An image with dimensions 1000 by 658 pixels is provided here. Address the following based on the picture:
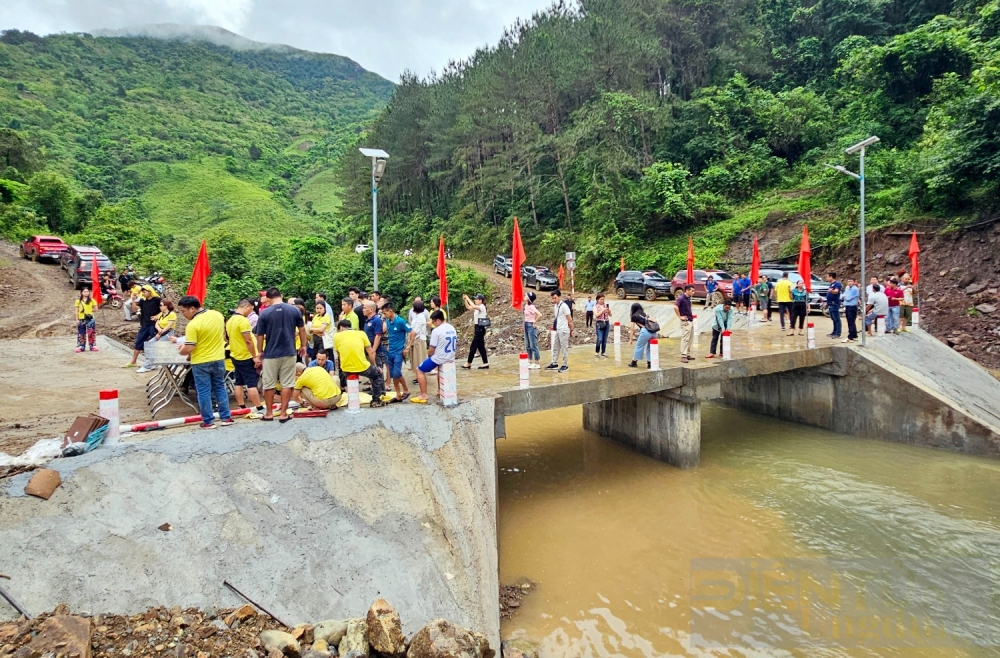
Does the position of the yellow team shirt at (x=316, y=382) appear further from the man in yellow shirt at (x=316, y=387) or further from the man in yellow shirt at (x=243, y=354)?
the man in yellow shirt at (x=243, y=354)

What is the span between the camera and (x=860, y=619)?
6793mm

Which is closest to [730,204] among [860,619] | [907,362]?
[907,362]

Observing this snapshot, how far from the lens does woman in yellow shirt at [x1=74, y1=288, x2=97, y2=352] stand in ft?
48.0

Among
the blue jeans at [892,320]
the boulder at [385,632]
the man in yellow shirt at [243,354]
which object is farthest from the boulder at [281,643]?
the blue jeans at [892,320]

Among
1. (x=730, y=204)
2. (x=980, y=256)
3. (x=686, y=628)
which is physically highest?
(x=730, y=204)

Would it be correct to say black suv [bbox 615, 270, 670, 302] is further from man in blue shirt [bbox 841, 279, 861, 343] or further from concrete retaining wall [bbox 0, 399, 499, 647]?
concrete retaining wall [bbox 0, 399, 499, 647]

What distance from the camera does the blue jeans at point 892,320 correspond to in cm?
1499

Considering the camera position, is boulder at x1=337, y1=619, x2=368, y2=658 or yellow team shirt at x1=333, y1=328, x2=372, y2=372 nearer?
boulder at x1=337, y1=619, x2=368, y2=658

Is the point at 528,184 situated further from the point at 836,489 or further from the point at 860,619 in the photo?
the point at 860,619

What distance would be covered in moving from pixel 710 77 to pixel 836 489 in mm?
35652

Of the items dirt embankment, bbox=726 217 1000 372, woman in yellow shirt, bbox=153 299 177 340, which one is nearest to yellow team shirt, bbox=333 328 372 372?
woman in yellow shirt, bbox=153 299 177 340

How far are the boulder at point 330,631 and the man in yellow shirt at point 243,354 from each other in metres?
3.19

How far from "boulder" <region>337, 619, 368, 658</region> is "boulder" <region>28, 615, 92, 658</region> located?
1.95 metres

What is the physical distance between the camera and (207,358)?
22.7 feet
